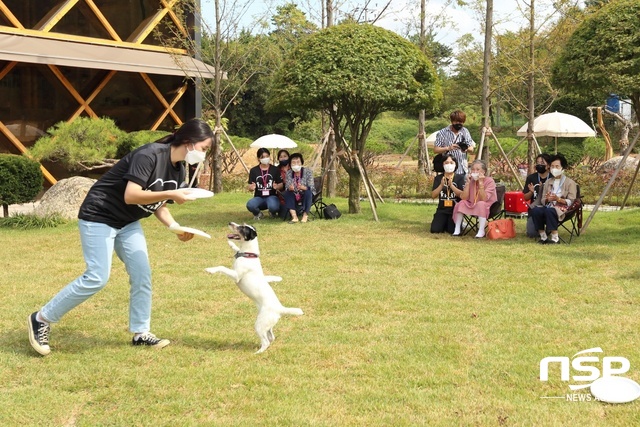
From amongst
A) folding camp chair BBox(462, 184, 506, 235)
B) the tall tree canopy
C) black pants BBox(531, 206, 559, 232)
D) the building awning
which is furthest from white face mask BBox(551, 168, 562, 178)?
the building awning

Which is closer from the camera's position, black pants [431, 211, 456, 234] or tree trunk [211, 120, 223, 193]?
black pants [431, 211, 456, 234]

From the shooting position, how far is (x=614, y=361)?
4.82 m

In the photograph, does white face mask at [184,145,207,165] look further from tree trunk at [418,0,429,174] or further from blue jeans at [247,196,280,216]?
tree trunk at [418,0,429,174]

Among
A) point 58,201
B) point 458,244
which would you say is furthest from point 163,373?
point 58,201

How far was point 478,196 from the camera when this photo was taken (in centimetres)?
1054

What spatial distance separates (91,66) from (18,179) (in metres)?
4.17

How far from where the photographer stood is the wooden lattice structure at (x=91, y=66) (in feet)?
51.8

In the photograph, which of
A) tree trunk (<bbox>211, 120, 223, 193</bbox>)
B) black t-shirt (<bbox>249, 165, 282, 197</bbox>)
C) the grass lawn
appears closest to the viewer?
the grass lawn

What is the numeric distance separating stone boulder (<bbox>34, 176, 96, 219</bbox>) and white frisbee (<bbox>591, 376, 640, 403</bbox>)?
10.0 metres

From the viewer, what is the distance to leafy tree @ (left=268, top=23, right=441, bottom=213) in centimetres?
1152

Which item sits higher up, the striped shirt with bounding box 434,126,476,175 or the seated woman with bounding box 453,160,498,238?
the striped shirt with bounding box 434,126,476,175

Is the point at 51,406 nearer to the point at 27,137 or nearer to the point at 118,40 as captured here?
the point at 27,137

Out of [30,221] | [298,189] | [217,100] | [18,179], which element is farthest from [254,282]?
[217,100]

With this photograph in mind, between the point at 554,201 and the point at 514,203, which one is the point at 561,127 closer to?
the point at 514,203
